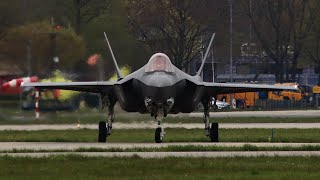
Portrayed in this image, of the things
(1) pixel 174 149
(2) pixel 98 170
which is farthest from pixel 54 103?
(2) pixel 98 170

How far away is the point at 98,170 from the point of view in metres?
19.3

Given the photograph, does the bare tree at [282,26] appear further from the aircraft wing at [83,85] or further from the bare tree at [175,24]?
the aircraft wing at [83,85]

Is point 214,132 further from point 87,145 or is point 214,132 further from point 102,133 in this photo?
point 87,145

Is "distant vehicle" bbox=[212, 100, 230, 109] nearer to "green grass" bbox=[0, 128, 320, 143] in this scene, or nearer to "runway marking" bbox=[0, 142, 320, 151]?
"green grass" bbox=[0, 128, 320, 143]

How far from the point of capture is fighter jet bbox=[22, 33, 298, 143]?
95.8 ft

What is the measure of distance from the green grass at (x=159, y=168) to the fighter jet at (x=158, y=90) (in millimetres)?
7136

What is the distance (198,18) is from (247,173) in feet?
176

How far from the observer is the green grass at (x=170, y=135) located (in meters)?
32.6

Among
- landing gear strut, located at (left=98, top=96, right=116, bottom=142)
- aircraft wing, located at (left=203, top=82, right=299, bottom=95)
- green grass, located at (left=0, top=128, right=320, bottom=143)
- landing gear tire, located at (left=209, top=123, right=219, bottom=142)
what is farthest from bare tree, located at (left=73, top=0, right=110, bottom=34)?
landing gear tire, located at (left=209, top=123, right=219, bottom=142)

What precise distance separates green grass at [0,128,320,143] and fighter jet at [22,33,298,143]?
4.51 feet

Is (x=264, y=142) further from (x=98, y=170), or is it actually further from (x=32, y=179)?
(x=32, y=179)

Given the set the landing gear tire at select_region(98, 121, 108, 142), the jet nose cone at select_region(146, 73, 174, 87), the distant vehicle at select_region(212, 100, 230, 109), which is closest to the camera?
the jet nose cone at select_region(146, 73, 174, 87)

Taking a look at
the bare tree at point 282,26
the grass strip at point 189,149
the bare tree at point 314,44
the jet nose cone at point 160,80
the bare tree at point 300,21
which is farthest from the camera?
the bare tree at point 314,44

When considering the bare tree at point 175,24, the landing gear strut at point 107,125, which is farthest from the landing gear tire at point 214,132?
the bare tree at point 175,24
